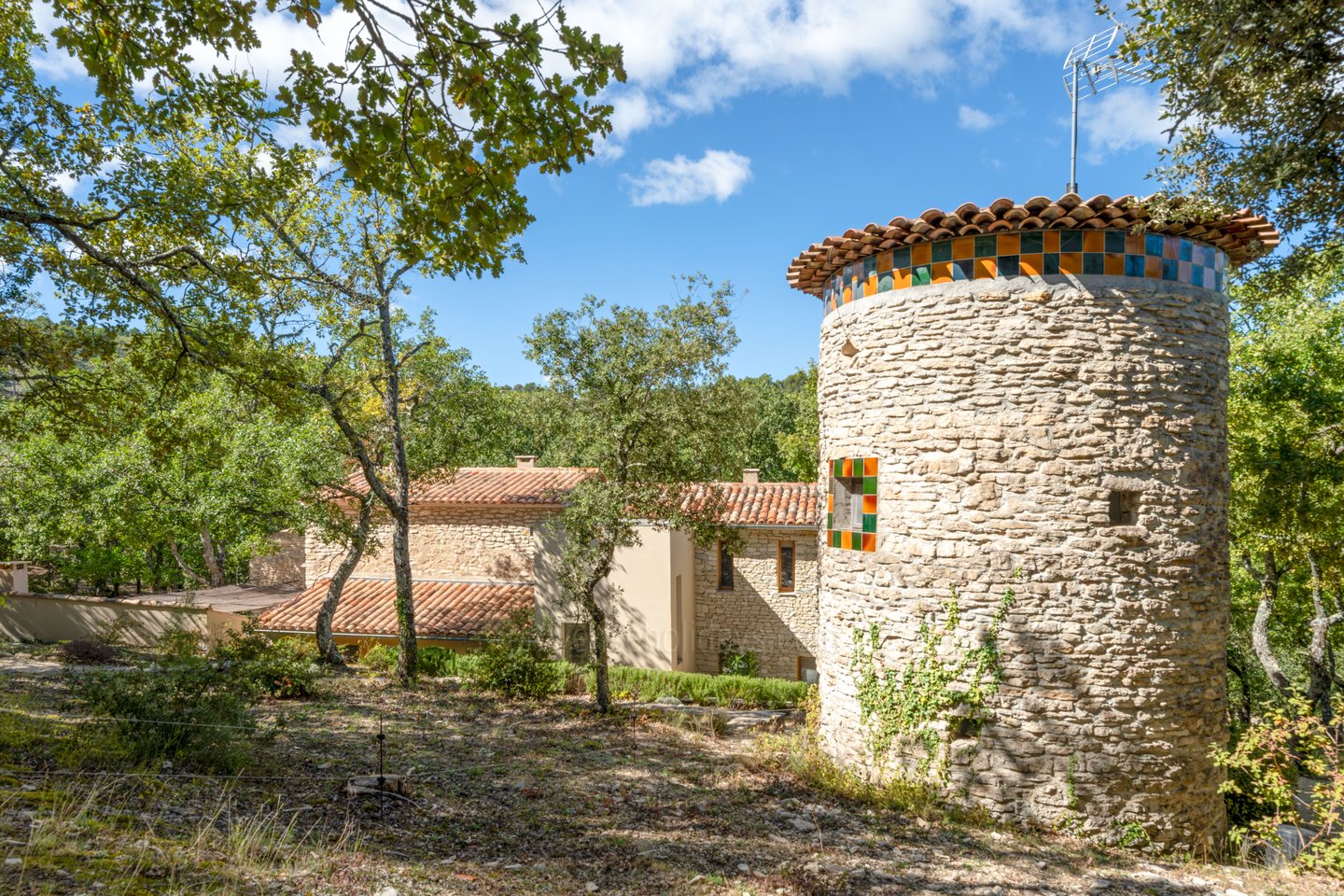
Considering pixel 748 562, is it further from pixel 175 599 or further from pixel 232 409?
pixel 175 599

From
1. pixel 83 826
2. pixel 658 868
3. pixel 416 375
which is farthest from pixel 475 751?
pixel 416 375

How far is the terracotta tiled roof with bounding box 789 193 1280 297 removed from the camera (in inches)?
293

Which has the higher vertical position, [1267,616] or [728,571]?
[728,571]

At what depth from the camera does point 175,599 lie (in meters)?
20.0

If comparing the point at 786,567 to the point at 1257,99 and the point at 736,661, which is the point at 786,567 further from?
the point at 1257,99

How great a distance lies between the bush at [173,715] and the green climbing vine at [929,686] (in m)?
6.71

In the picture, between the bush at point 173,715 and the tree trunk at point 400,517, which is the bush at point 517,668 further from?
the bush at point 173,715

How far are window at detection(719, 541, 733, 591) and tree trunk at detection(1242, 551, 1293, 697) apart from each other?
35.2 feet

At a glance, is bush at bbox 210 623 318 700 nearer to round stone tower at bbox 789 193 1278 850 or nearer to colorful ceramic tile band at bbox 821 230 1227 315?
round stone tower at bbox 789 193 1278 850

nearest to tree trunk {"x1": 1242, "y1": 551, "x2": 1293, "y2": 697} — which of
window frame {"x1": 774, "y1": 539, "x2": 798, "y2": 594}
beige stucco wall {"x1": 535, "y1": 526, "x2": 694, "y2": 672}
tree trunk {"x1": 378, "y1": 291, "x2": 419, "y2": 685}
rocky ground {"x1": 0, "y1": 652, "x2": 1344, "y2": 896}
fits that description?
rocky ground {"x1": 0, "y1": 652, "x2": 1344, "y2": 896}

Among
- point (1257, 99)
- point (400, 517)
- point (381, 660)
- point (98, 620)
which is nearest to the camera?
point (1257, 99)

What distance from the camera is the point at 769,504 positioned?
739 inches

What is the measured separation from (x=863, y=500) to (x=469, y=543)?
490 inches

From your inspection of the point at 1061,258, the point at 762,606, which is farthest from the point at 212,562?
the point at 1061,258
